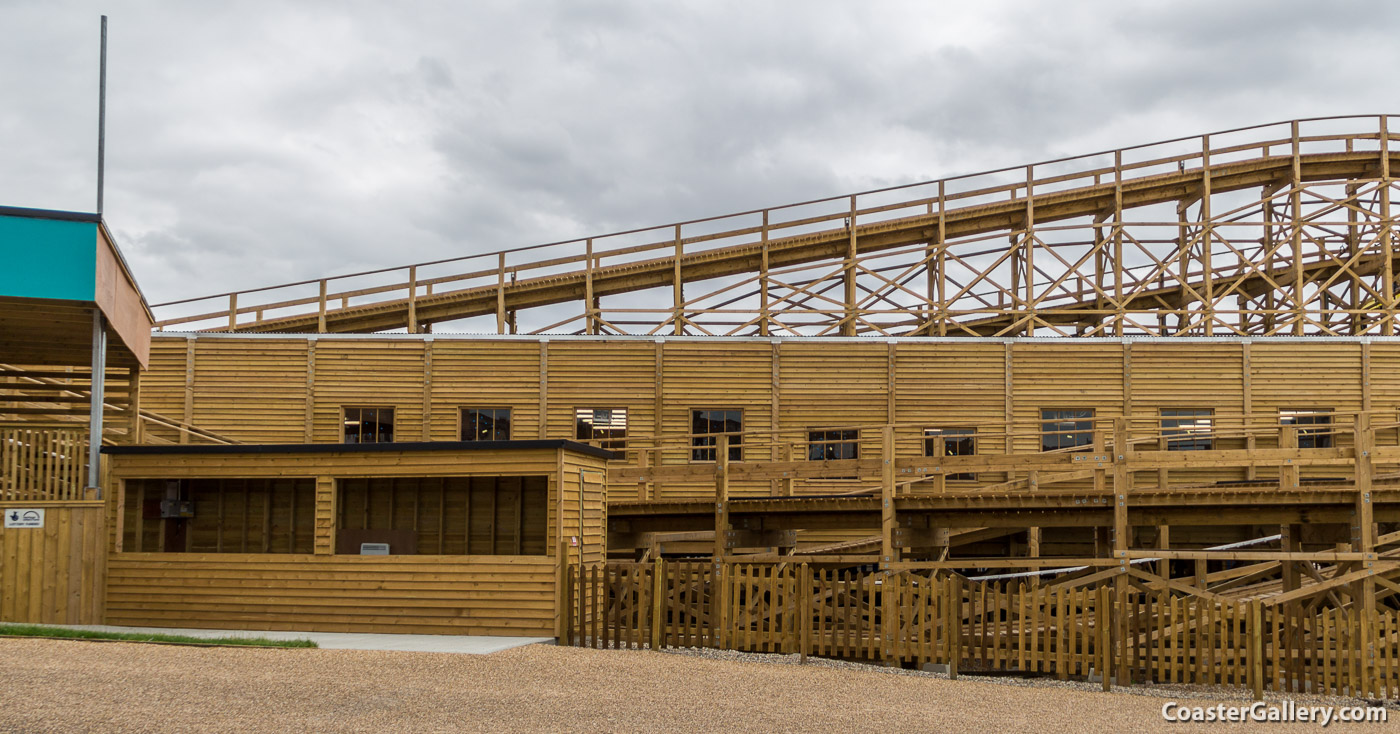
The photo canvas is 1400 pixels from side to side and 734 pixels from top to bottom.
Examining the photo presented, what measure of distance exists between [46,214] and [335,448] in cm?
509

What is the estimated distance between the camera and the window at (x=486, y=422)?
94.2 feet

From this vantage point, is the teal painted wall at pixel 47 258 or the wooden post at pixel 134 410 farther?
the wooden post at pixel 134 410

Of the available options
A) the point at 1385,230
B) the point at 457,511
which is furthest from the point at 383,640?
the point at 1385,230

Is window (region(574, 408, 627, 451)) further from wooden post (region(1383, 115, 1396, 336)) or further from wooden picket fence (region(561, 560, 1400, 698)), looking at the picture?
wooden post (region(1383, 115, 1396, 336))

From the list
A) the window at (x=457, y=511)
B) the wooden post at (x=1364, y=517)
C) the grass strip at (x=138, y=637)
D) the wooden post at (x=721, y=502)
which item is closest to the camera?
the grass strip at (x=138, y=637)

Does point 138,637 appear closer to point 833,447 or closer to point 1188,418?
point 833,447

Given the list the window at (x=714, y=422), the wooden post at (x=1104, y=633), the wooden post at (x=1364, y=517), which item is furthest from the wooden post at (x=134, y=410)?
the wooden post at (x=1364, y=517)

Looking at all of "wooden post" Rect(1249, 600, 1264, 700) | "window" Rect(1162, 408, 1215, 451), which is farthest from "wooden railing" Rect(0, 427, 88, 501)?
"window" Rect(1162, 408, 1215, 451)

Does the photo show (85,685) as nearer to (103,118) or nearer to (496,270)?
(103,118)

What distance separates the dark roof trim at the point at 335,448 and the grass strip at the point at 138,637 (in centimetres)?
332

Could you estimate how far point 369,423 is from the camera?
2891 centimetres

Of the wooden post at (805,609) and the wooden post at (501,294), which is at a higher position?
the wooden post at (501,294)

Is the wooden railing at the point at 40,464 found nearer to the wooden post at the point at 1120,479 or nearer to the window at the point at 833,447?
the window at the point at 833,447

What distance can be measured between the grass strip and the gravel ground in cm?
41
